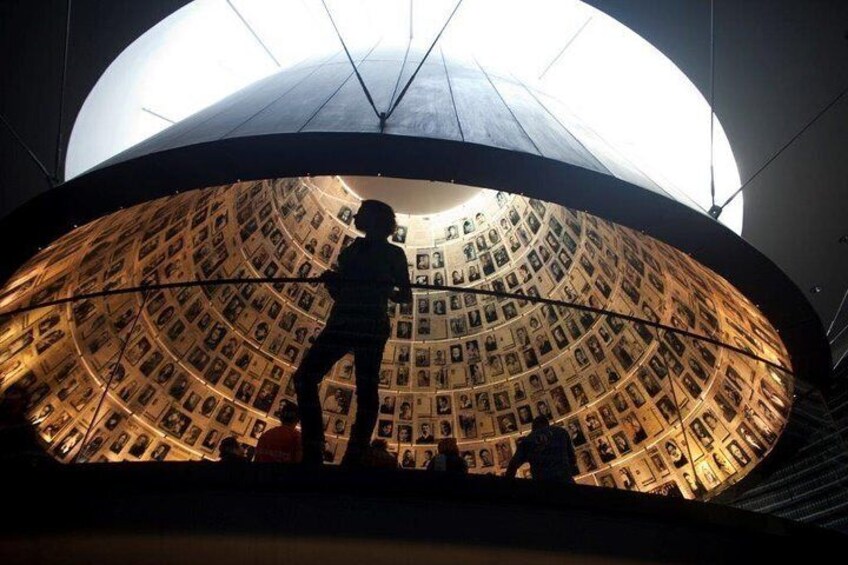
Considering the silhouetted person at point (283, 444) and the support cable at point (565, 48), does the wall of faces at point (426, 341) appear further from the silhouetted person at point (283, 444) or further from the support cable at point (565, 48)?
the support cable at point (565, 48)

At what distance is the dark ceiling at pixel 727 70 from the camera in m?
8.24

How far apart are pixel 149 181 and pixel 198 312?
10.7ft

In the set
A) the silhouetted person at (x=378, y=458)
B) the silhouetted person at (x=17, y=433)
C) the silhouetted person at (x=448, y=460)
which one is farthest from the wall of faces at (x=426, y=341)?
the silhouetted person at (x=448, y=460)

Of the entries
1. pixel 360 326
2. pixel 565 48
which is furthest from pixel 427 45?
pixel 360 326

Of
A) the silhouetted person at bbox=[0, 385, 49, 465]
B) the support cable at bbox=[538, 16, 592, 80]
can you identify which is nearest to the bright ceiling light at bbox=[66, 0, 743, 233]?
the support cable at bbox=[538, 16, 592, 80]

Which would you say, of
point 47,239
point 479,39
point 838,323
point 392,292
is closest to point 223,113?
point 47,239

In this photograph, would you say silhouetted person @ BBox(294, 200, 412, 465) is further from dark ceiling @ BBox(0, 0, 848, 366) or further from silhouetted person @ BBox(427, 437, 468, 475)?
dark ceiling @ BBox(0, 0, 848, 366)

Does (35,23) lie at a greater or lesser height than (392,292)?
greater

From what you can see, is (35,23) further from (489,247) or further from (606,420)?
(606,420)

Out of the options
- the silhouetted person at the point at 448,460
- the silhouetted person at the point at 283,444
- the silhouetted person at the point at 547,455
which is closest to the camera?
the silhouetted person at the point at 283,444

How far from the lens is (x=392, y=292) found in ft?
15.3

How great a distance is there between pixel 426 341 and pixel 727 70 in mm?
4382

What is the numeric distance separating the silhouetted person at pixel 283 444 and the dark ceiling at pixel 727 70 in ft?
17.8

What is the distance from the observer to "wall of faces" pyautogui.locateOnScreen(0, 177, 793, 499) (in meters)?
6.62
